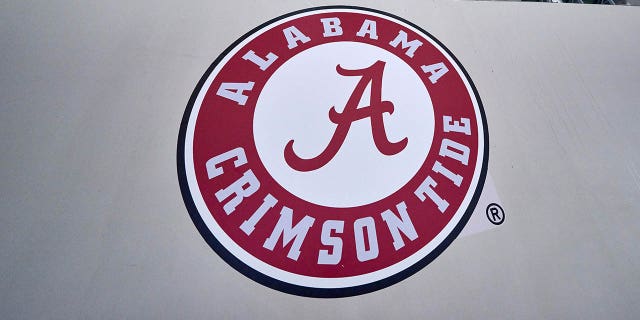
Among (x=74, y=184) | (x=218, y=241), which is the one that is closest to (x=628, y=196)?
(x=218, y=241)

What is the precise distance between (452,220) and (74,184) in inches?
60.1

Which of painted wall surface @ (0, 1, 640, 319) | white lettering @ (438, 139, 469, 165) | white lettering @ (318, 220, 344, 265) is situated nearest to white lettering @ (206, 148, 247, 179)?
painted wall surface @ (0, 1, 640, 319)

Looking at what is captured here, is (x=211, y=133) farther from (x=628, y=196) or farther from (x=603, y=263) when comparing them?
(x=628, y=196)

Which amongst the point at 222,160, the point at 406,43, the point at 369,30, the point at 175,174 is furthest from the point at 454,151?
the point at 175,174

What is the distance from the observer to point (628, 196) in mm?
1336

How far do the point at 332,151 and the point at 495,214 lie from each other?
2.34ft

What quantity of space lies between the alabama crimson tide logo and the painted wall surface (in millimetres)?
77

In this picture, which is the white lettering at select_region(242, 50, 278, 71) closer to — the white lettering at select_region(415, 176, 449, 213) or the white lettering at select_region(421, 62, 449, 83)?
the white lettering at select_region(421, 62, 449, 83)

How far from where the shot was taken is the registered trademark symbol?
1.26 metres

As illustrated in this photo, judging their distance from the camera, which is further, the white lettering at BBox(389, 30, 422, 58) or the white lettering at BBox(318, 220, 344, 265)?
the white lettering at BBox(389, 30, 422, 58)

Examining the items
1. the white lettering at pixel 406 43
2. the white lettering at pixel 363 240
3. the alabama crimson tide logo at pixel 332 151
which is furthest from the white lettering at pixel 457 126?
the white lettering at pixel 363 240

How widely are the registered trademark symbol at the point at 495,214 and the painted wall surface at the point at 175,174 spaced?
0.03 metres

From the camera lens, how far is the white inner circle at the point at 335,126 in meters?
1.29

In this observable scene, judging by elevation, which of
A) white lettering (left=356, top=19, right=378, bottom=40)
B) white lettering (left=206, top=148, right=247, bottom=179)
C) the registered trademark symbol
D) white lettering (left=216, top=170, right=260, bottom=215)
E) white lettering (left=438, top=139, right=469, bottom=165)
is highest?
white lettering (left=356, top=19, right=378, bottom=40)
